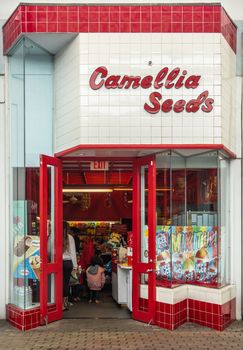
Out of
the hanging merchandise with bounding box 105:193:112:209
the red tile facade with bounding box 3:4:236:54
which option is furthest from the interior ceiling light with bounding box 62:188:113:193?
the red tile facade with bounding box 3:4:236:54

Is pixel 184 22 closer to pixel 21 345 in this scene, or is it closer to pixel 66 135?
pixel 66 135

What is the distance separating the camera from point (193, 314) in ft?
30.9

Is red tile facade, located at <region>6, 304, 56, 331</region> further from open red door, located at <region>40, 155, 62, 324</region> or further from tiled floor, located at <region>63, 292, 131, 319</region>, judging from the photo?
tiled floor, located at <region>63, 292, 131, 319</region>

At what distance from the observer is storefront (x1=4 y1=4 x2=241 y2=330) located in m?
8.82

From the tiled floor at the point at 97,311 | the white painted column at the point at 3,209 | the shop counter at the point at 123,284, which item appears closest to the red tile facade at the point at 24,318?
the white painted column at the point at 3,209

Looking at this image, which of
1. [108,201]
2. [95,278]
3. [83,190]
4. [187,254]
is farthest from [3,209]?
[108,201]

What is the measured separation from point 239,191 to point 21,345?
4.59 metres

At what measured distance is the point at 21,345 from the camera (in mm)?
8203

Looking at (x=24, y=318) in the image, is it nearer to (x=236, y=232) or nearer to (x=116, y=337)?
(x=116, y=337)

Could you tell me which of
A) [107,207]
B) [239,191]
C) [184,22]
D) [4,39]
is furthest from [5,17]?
[107,207]

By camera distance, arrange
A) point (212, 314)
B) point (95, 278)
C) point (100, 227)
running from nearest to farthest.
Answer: point (212, 314) → point (95, 278) → point (100, 227)

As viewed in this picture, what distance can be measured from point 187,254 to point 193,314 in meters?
1.06

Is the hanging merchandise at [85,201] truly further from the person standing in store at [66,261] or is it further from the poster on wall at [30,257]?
the poster on wall at [30,257]

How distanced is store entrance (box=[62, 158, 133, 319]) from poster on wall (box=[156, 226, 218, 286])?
1.25 m
